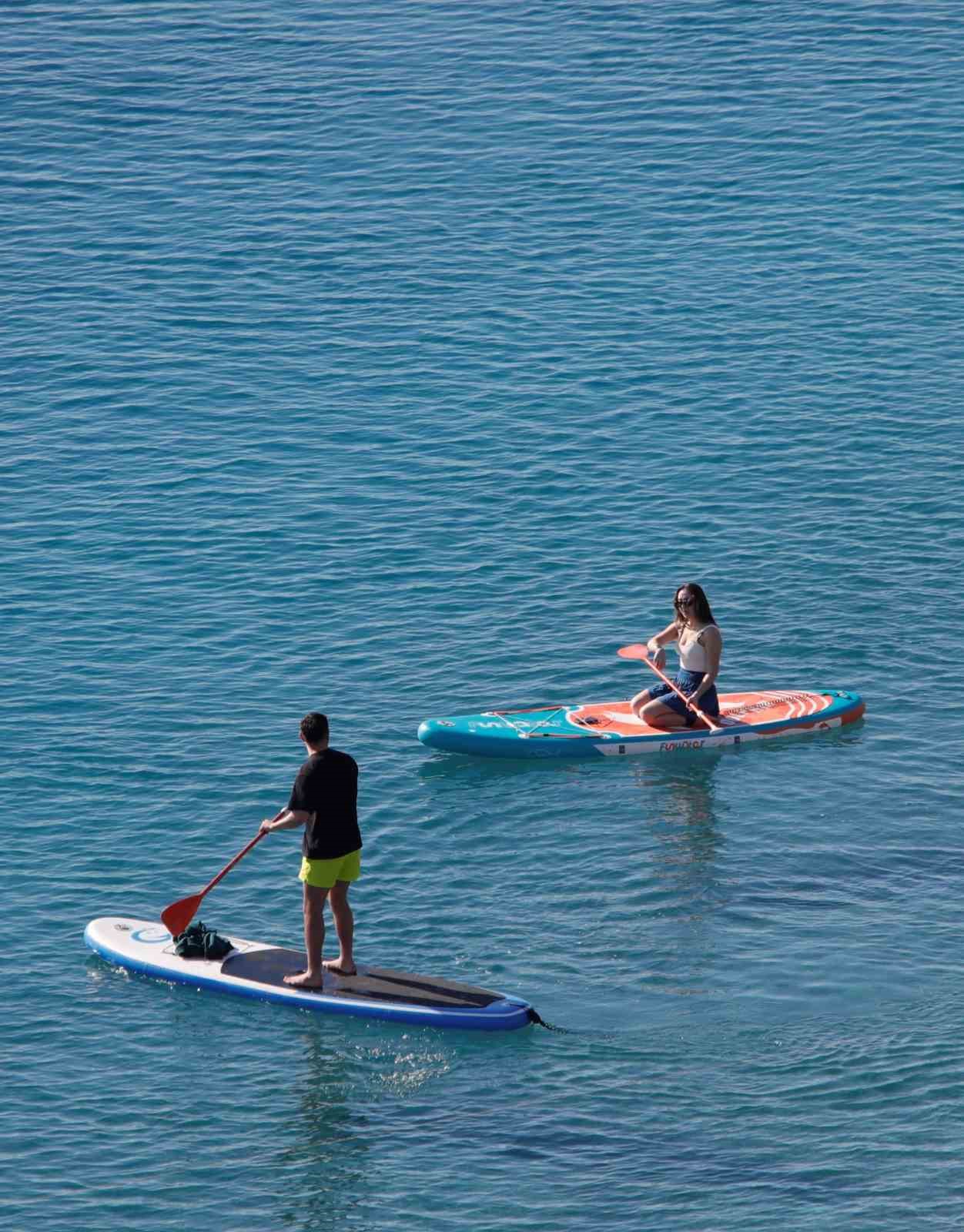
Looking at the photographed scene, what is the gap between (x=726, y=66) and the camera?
45312 mm

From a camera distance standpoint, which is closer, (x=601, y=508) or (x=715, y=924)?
(x=715, y=924)

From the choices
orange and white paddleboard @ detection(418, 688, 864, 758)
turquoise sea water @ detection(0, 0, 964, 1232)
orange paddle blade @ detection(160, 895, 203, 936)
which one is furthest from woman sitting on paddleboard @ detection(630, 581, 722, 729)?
orange paddle blade @ detection(160, 895, 203, 936)

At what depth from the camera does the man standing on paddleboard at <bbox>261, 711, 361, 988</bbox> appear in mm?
16266

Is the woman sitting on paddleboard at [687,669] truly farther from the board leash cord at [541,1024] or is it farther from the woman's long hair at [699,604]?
the board leash cord at [541,1024]

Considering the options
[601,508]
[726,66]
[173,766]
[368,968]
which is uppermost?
[726,66]

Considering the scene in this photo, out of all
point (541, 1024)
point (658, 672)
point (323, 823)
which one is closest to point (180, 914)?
point (323, 823)

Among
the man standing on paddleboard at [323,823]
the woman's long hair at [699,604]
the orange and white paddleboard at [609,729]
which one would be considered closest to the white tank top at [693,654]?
the woman's long hair at [699,604]

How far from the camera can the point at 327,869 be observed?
653 inches

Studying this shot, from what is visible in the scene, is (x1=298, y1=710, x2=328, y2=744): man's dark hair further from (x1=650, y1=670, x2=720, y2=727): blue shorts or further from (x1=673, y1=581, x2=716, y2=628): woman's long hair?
(x1=650, y1=670, x2=720, y2=727): blue shorts

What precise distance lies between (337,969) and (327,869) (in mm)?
1318

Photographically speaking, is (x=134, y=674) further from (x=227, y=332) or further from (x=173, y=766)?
(x=227, y=332)

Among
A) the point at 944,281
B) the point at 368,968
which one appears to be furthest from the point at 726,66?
the point at 368,968

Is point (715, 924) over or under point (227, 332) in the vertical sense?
under

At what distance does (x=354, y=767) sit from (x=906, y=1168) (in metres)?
5.58
